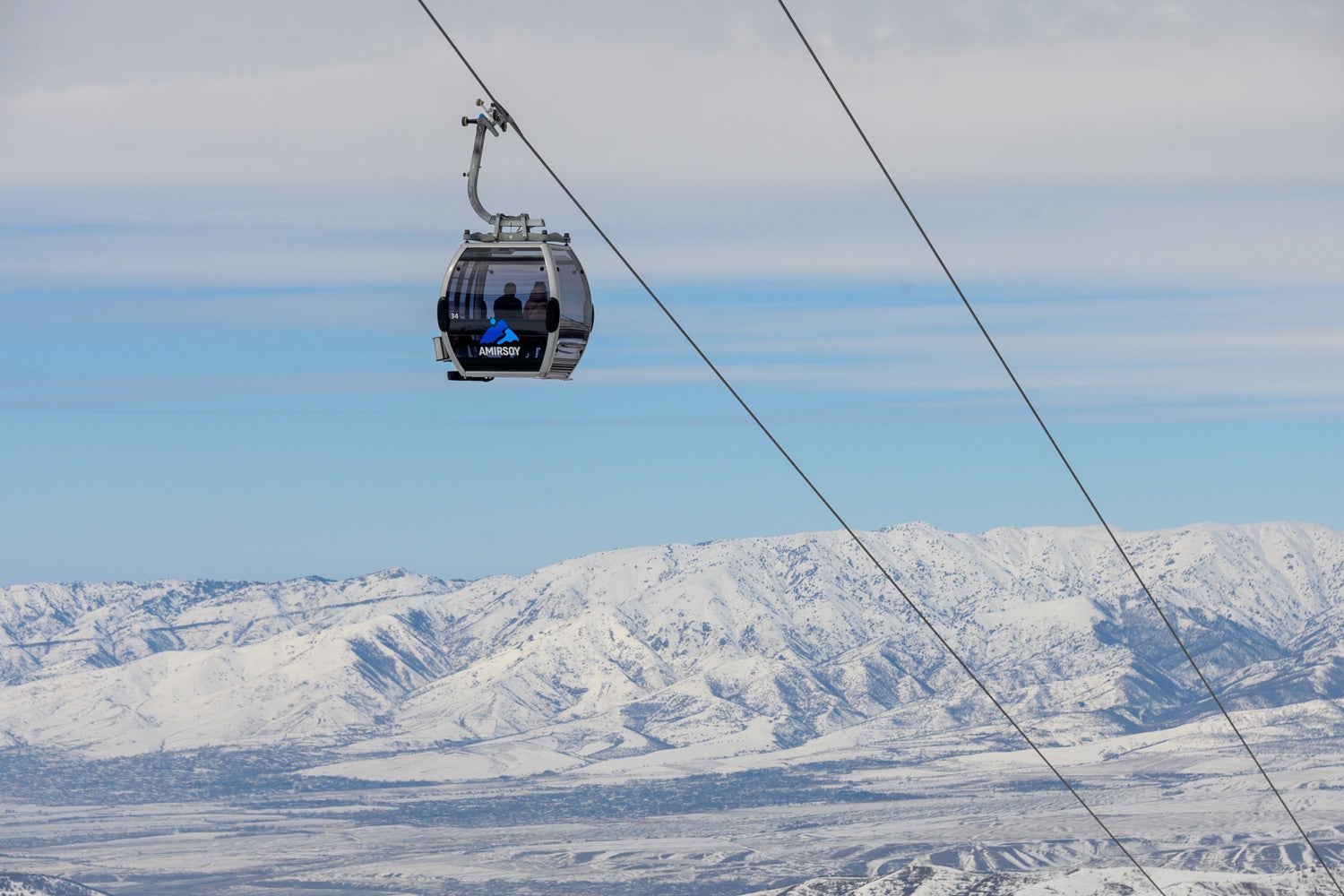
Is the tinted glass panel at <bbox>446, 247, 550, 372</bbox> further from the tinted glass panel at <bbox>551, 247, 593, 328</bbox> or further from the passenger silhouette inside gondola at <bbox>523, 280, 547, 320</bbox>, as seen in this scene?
the tinted glass panel at <bbox>551, 247, 593, 328</bbox>

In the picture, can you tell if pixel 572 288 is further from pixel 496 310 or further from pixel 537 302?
pixel 496 310

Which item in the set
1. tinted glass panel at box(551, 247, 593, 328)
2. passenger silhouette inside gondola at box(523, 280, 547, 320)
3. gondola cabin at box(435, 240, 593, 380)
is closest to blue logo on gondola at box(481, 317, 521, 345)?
gondola cabin at box(435, 240, 593, 380)

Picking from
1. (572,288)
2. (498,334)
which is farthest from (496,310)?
(572,288)

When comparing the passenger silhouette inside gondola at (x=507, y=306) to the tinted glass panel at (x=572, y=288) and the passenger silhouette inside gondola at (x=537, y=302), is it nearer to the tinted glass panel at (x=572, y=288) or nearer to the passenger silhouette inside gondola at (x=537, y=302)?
the passenger silhouette inside gondola at (x=537, y=302)

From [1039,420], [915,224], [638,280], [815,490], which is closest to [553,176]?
[638,280]

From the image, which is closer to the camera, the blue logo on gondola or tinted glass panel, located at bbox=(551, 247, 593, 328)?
tinted glass panel, located at bbox=(551, 247, 593, 328)
